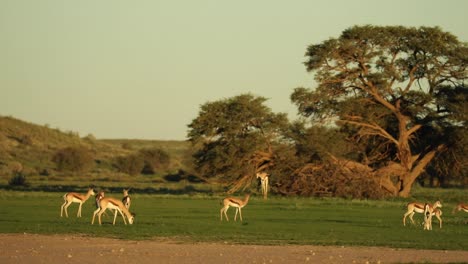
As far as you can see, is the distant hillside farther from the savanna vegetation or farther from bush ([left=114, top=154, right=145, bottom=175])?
the savanna vegetation

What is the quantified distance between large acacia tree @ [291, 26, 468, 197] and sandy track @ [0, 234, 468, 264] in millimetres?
30584

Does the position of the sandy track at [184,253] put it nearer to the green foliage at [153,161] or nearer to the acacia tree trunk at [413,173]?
the acacia tree trunk at [413,173]

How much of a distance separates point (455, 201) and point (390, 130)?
7065 mm

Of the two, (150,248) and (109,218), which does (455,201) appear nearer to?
(109,218)

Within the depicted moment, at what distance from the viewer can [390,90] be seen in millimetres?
55812

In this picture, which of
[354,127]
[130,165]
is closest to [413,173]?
[354,127]

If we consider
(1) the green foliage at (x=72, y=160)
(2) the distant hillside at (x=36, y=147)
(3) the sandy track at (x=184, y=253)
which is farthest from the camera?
(2) the distant hillside at (x=36, y=147)

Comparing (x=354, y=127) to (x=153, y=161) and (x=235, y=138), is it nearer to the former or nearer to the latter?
(x=235, y=138)

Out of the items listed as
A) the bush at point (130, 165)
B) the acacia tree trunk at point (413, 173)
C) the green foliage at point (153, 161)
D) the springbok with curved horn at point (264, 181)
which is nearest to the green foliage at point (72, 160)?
the bush at point (130, 165)

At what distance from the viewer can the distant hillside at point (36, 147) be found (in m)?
99.0

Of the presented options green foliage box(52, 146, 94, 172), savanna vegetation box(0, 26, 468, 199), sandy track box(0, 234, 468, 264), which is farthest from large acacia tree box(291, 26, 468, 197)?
green foliage box(52, 146, 94, 172)

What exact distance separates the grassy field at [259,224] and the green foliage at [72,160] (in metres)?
48.7

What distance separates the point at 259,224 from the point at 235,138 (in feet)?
79.3

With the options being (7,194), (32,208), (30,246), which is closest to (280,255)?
(30,246)
